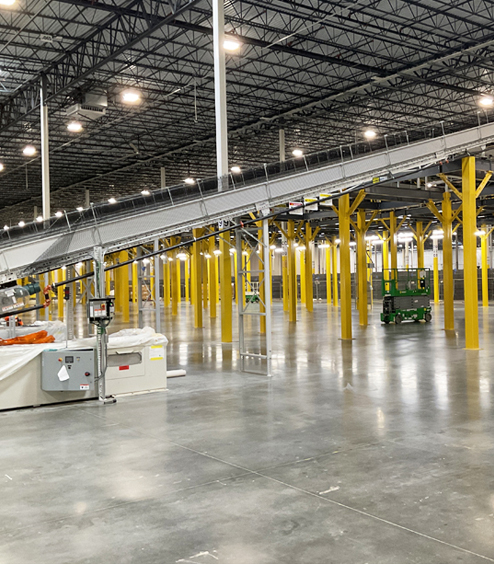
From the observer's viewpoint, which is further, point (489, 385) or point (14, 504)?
point (489, 385)

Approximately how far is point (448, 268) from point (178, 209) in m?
15.6

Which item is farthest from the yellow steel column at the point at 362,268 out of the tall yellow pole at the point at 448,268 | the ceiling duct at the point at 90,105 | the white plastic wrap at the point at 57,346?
the white plastic wrap at the point at 57,346

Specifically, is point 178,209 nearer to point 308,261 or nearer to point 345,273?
point 345,273

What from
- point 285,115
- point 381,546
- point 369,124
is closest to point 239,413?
point 381,546

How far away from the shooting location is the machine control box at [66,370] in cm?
1086

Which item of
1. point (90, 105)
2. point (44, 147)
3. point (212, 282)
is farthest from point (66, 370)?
point (212, 282)

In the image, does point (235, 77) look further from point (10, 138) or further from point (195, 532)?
point (195, 532)

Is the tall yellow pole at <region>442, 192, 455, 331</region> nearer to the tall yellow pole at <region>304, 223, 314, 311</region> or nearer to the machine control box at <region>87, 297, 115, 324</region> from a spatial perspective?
the tall yellow pole at <region>304, 223, 314, 311</region>

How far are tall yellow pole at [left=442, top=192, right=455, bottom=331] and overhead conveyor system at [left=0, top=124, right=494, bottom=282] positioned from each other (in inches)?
356

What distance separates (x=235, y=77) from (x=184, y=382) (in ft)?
49.4

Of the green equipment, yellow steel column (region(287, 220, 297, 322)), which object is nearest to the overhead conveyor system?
the green equipment

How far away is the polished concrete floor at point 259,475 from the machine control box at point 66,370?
1.33ft

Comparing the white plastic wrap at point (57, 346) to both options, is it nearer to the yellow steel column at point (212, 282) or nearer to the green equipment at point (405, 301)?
the green equipment at point (405, 301)

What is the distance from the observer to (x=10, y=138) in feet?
104
